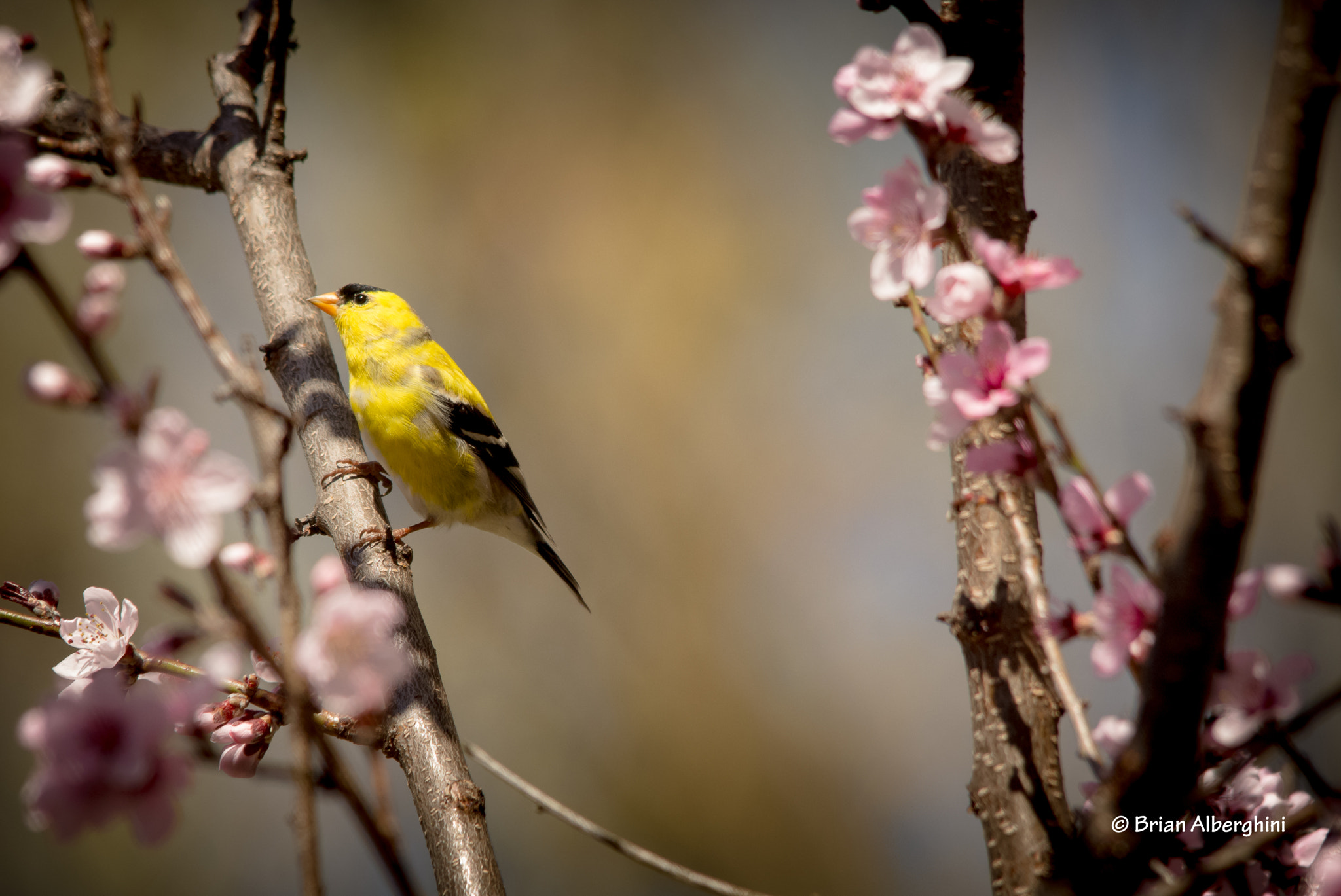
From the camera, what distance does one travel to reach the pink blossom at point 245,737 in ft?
3.81

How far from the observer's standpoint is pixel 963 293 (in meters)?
0.81

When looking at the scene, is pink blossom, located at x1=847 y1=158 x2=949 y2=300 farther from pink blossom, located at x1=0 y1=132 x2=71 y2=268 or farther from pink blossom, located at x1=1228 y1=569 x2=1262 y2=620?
pink blossom, located at x1=0 y1=132 x2=71 y2=268

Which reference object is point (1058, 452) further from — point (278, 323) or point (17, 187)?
point (278, 323)

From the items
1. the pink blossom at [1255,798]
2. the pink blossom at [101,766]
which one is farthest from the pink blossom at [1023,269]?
the pink blossom at [101,766]

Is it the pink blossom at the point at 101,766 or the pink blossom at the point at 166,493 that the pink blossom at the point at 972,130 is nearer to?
the pink blossom at the point at 166,493

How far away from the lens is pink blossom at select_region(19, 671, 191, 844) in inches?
23.1

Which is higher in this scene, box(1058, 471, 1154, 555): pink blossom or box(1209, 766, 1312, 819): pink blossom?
box(1058, 471, 1154, 555): pink blossom

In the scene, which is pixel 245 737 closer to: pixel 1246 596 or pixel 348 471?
pixel 348 471

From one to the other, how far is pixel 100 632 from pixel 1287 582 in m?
1.23

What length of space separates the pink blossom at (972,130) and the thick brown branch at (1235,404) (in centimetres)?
25

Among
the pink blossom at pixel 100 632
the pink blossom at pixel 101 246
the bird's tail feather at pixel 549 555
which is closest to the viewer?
the pink blossom at pixel 101 246

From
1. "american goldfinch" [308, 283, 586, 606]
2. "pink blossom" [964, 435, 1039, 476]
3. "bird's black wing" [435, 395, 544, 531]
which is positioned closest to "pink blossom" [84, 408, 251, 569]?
"pink blossom" [964, 435, 1039, 476]

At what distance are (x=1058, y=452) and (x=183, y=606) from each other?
2.39 ft

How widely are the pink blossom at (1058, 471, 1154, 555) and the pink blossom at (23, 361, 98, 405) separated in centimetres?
80
